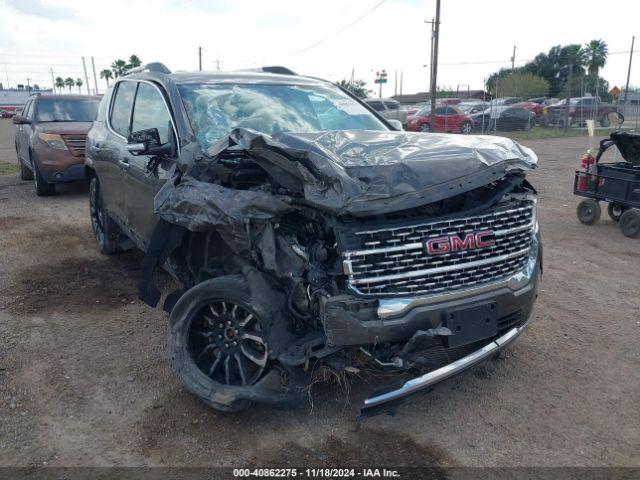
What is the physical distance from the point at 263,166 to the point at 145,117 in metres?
2.21

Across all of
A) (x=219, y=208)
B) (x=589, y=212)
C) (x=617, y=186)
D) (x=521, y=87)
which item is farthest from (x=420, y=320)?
(x=521, y=87)

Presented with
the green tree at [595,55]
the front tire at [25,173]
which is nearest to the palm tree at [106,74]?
the green tree at [595,55]

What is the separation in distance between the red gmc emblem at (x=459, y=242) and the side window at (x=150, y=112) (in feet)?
7.62

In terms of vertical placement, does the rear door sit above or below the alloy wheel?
above

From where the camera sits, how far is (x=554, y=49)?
61906 mm

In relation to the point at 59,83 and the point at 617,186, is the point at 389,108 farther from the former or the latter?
the point at 59,83

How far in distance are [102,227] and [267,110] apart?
315 centimetres

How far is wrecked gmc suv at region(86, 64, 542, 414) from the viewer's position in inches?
112

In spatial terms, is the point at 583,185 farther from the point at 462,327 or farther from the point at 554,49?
the point at 554,49

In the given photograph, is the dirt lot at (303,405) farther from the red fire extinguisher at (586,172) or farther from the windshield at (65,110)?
the windshield at (65,110)

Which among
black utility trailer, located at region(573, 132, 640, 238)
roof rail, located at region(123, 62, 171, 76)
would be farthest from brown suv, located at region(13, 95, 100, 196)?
black utility trailer, located at region(573, 132, 640, 238)

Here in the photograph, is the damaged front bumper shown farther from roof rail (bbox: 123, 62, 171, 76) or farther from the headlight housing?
the headlight housing

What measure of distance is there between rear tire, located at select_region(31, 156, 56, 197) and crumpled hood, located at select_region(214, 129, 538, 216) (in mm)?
8071

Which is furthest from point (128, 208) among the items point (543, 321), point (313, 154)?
point (543, 321)
